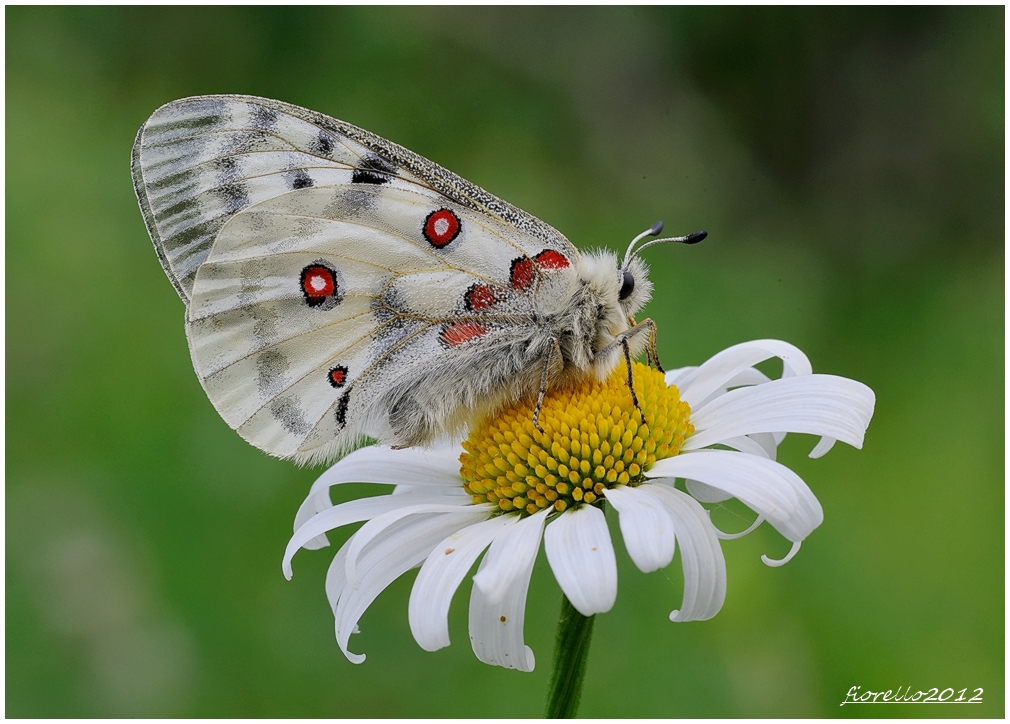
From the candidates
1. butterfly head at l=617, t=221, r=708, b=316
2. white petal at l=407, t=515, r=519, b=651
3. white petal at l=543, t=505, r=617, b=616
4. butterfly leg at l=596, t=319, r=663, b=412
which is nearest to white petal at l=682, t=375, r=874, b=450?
butterfly leg at l=596, t=319, r=663, b=412

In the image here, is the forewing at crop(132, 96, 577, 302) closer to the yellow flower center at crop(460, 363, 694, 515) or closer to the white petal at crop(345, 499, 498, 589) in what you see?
the yellow flower center at crop(460, 363, 694, 515)

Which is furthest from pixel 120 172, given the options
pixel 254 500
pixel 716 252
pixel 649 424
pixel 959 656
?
pixel 959 656

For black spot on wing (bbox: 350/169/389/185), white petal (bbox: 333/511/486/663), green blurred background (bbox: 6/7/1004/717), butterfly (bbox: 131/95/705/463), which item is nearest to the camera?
white petal (bbox: 333/511/486/663)

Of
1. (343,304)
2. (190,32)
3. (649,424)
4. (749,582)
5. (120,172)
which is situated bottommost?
(749,582)

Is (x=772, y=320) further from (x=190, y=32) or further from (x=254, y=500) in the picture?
(x=190, y=32)

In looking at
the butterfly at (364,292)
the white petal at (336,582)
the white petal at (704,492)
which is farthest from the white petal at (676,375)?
the white petal at (336,582)

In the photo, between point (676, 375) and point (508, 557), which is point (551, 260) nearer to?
point (676, 375)

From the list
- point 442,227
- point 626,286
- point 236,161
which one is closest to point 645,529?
point 626,286

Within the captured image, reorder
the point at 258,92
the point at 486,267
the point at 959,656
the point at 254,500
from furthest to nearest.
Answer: the point at 258,92, the point at 254,500, the point at 959,656, the point at 486,267
